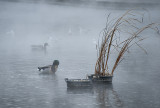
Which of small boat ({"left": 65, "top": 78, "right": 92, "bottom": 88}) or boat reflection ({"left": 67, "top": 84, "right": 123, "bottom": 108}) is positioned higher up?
small boat ({"left": 65, "top": 78, "right": 92, "bottom": 88})

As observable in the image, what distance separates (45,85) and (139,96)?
651cm

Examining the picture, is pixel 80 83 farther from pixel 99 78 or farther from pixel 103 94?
pixel 99 78

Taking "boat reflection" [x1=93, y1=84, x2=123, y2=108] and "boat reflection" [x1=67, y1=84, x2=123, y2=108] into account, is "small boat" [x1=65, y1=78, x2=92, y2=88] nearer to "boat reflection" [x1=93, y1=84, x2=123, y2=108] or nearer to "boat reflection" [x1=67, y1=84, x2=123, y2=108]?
"boat reflection" [x1=67, y1=84, x2=123, y2=108]

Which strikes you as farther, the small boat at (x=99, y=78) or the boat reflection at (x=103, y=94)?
the small boat at (x=99, y=78)

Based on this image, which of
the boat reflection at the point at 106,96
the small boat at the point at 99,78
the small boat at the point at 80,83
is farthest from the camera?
the small boat at the point at 99,78

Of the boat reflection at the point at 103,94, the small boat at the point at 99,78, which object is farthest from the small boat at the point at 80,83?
the small boat at the point at 99,78

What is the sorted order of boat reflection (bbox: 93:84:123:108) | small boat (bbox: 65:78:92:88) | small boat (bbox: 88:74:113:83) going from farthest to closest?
small boat (bbox: 88:74:113:83), small boat (bbox: 65:78:92:88), boat reflection (bbox: 93:84:123:108)

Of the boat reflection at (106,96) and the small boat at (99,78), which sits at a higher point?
the small boat at (99,78)

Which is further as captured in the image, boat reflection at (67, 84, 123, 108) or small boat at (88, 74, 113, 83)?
small boat at (88, 74, 113, 83)

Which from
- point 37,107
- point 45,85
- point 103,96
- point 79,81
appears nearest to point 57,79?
point 45,85

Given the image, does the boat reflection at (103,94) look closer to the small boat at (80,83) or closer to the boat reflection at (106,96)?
the boat reflection at (106,96)

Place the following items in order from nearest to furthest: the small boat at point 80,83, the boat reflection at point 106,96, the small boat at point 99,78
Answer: the boat reflection at point 106,96 < the small boat at point 80,83 < the small boat at point 99,78

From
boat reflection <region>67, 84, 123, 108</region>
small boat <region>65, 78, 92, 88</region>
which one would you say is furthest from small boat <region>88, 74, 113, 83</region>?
small boat <region>65, 78, 92, 88</region>

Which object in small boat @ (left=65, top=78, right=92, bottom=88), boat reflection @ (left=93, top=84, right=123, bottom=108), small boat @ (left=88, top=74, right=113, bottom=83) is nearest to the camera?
boat reflection @ (left=93, top=84, right=123, bottom=108)
